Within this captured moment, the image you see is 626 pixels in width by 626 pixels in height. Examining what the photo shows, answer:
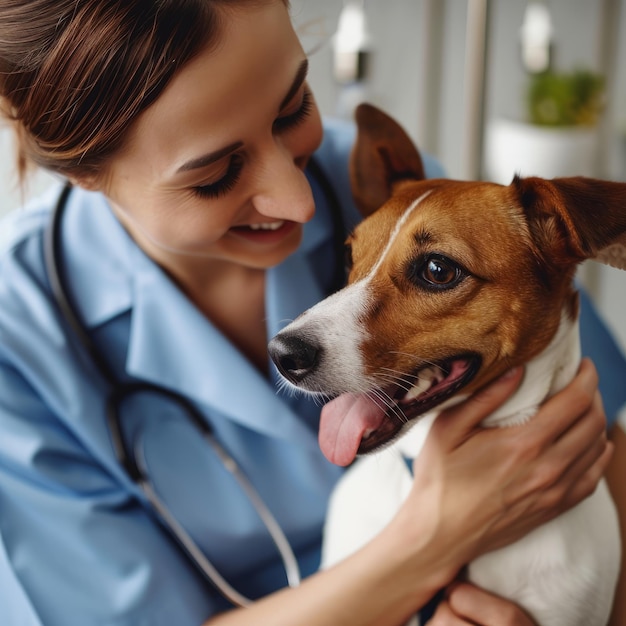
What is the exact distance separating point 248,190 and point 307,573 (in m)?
0.70

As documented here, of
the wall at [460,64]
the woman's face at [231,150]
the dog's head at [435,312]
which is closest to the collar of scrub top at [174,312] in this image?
the woman's face at [231,150]

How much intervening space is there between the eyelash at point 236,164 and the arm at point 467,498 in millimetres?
402

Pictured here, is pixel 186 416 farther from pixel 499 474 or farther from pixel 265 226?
pixel 499 474

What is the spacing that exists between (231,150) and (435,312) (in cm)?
30

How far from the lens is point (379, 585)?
3.11 feet

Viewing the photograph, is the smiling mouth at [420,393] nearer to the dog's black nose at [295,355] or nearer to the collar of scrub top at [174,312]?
the dog's black nose at [295,355]

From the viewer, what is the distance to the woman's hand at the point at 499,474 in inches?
35.9

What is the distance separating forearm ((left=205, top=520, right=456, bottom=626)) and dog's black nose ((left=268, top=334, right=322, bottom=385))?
0.29 m

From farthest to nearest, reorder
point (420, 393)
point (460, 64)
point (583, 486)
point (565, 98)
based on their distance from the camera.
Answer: point (565, 98) < point (460, 64) < point (583, 486) < point (420, 393)

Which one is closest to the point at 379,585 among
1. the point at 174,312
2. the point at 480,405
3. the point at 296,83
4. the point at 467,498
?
the point at 467,498

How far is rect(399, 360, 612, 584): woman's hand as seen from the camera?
91 centimetres

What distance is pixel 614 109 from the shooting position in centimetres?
220

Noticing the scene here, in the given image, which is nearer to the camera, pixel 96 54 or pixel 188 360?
pixel 96 54

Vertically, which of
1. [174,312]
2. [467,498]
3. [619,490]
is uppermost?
[174,312]
